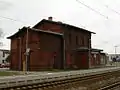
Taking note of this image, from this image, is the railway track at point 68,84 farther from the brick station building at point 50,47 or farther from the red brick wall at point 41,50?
the red brick wall at point 41,50

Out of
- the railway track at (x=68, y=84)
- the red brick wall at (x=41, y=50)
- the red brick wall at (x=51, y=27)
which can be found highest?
the red brick wall at (x=51, y=27)

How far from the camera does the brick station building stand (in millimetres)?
52344

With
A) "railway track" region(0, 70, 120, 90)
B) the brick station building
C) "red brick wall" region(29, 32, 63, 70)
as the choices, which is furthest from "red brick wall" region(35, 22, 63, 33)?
"railway track" region(0, 70, 120, 90)

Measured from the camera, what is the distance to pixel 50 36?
55.0m

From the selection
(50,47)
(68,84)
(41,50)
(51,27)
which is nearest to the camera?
(68,84)

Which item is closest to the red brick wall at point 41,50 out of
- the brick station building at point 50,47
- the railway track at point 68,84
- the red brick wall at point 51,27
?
the brick station building at point 50,47

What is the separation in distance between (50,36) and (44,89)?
3568cm

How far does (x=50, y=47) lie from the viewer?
5453 cm

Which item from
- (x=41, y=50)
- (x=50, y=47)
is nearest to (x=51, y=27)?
(x=50, y=47)

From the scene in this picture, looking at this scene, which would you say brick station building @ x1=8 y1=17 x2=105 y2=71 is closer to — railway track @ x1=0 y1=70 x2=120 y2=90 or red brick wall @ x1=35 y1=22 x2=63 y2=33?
red brick wall @ x1=35 y1=22 x2=63 y2=33

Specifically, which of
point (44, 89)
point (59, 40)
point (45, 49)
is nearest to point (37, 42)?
point (45, 49)

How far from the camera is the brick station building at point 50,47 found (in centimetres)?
5234

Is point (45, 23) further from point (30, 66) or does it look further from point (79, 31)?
point (30, 66)

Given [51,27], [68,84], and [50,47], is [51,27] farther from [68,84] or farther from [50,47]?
[68,84]
